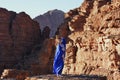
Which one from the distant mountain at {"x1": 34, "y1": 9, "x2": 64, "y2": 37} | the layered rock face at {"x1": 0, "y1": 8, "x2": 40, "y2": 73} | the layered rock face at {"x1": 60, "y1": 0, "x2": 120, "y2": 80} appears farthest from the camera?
Result: the distant mountain at {"x1": 34, "y1": 9, "x2": 64, "y2": 37}

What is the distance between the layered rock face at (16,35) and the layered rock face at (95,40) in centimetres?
1106

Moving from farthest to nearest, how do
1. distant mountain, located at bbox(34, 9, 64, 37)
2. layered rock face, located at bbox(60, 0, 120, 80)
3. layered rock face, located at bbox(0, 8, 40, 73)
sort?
distant mountain, located at bbox(34, 9, 64, 37), layered rock face, located at bbox(0, 8, 40, 73), layered rock face, located at bbox(60, 0, 120, 80)

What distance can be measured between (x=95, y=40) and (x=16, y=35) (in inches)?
971

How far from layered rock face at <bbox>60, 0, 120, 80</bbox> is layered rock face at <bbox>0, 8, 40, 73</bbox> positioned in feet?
36.3

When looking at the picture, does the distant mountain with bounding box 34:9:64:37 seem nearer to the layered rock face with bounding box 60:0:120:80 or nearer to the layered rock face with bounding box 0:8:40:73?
the layered rock face with bounding box 0:8:40:73

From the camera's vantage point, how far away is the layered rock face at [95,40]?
43.2 m

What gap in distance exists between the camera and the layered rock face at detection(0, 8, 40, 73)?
69.4m

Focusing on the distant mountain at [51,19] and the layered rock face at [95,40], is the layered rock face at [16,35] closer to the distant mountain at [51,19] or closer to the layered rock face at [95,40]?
the layered rock face at [95,40]

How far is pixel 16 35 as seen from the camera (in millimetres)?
71125

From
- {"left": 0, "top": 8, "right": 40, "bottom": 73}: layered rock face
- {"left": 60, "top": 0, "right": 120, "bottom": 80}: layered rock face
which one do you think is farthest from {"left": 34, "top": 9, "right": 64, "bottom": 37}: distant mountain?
{"left": 60, "top": 0, "right": 120, "bottom": 80}: layered rock face

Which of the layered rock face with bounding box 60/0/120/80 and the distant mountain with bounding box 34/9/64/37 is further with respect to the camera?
the distant mountain with bounding box 34/9/64/37

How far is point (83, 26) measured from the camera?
59062mm

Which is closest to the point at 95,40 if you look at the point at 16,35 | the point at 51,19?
the point at 16,35

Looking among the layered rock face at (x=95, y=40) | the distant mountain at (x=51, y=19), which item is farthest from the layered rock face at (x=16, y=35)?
the distant mountain at (x=51, y=19)
